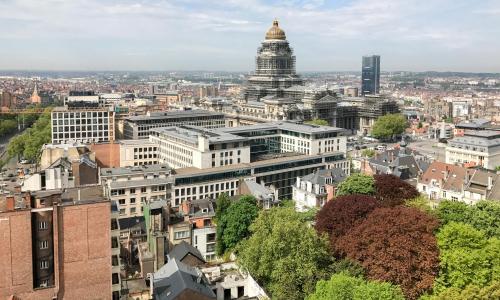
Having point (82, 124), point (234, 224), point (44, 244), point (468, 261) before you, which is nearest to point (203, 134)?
point (234, 224)

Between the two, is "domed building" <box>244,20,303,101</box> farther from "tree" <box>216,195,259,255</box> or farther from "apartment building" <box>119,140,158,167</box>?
"tree" <box>216,195,259,255</box>

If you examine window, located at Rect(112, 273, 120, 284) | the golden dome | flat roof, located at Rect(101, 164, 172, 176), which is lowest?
window, located at Rect(112, 273, 120, 284)

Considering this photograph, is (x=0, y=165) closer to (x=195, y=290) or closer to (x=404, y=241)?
(x=195, y=290)

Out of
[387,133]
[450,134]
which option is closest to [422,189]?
[387,133]

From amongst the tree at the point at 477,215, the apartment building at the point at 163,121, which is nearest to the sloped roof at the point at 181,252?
the tree at the point at 477,215

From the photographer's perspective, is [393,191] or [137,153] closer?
[393,191]

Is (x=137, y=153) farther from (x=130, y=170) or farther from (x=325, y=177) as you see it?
(x=325, y=177)

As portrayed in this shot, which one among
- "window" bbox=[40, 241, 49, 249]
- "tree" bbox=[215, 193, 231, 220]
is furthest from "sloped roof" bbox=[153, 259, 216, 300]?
"tree" bbox=[215, 193, 231, 220]
